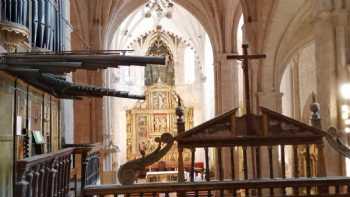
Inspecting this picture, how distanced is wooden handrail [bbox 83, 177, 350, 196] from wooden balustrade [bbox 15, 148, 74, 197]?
548 mm

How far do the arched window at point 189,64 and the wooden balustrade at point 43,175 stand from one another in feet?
82.1

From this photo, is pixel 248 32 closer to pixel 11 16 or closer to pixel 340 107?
pixel 340 107

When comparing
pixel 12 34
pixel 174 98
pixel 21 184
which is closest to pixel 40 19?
pixel 12 34

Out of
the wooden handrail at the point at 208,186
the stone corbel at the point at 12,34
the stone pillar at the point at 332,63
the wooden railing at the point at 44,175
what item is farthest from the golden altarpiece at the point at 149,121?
the wooden handrail at the point at 208,186

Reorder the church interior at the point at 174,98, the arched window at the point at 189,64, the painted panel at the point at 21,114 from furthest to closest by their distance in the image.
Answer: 1. the arched window at the point at 189,64
2. the painted panel at the point at 21,114
3. the church interior at the point at 174,98

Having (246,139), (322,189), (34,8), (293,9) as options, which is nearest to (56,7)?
(34,8)

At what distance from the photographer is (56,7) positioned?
10031mm

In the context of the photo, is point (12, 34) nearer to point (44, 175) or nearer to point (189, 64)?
point (44, 175)

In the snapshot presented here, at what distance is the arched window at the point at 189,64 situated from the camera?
31.2 m

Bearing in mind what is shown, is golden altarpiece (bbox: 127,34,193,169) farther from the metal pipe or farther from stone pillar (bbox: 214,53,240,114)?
the metal pipe

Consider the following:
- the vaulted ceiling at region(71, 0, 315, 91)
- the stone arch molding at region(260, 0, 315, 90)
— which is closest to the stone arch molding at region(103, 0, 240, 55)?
the vaulted ceiling at region(71, 0, 315, 91)

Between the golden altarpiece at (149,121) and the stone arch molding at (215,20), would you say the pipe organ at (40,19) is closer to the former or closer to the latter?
the stone arch molding at (215,20)

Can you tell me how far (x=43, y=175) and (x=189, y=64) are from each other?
1060 inches

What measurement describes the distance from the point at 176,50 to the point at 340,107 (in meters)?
23.1
